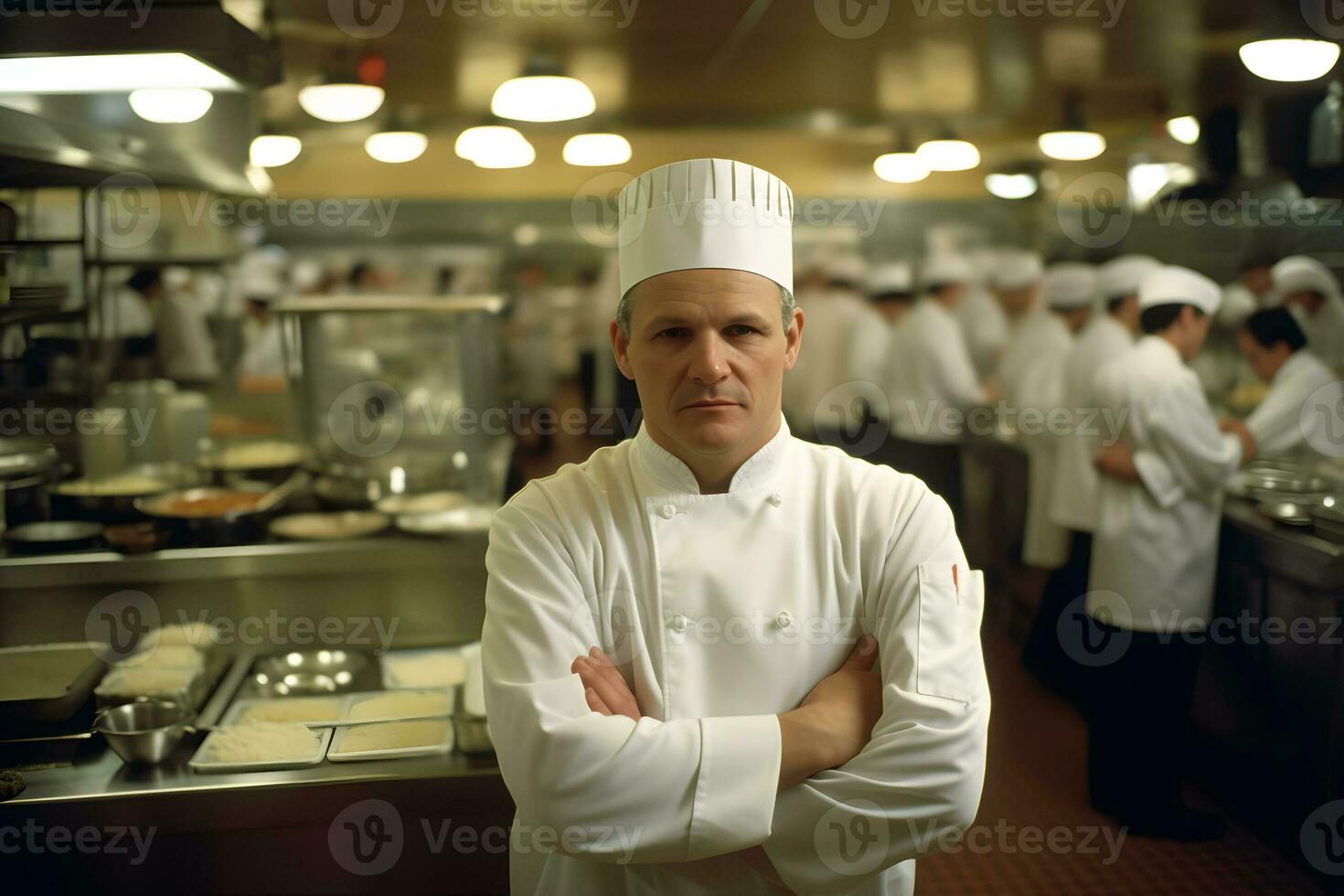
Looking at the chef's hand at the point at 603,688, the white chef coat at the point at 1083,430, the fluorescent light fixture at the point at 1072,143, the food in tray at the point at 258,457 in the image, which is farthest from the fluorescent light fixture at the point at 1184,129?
the chef's hand at the point at 603,688

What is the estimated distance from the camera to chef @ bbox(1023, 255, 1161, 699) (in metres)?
4.26

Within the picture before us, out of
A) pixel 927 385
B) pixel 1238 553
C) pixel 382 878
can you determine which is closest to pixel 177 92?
pixel 382 878

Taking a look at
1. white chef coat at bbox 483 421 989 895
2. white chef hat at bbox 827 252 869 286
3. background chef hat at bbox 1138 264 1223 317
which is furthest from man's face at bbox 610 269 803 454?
white chef hat at bbox 827 252 869 286

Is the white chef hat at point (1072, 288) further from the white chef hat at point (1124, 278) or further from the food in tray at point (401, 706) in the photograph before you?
the food in tray at point (401, 706)

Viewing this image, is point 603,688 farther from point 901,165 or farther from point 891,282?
point 891,282

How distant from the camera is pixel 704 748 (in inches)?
48.9

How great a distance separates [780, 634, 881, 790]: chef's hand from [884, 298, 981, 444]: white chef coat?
4.38 m

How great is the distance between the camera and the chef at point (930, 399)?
5430mm

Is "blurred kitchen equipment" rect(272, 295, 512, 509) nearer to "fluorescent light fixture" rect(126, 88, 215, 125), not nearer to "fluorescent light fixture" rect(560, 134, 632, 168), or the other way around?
"fluorescent light fixture" rect(126, 88, 215, 125)

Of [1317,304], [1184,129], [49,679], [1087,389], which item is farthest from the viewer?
[1184,129]

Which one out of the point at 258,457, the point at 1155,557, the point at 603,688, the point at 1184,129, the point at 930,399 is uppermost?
the point at 1184,129

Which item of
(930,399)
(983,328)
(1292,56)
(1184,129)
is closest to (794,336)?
(1292,56)

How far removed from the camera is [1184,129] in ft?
20.8

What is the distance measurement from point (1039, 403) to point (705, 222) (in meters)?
4.28
